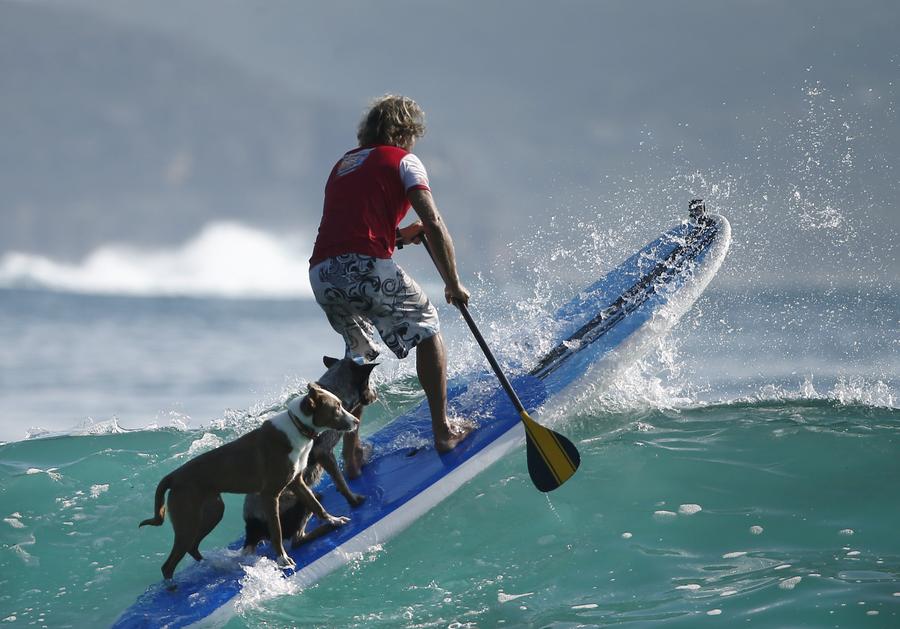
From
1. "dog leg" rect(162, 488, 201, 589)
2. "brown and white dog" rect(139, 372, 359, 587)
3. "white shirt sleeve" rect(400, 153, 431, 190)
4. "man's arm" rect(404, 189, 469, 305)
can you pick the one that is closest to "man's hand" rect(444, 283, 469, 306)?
"man's arm" rect(404, 189, 469, 305)

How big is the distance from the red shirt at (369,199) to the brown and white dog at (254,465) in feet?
2.59

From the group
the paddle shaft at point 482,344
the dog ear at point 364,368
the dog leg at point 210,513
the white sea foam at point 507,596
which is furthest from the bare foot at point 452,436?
the dog leg at point 210,513

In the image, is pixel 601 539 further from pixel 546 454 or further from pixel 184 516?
pixel 184 516

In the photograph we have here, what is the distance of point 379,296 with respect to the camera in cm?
420

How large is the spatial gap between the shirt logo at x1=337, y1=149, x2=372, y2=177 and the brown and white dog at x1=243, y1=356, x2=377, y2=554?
2.94 feet

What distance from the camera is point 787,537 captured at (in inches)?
170

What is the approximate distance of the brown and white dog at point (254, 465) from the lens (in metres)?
3.71

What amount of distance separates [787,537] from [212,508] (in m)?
2.70

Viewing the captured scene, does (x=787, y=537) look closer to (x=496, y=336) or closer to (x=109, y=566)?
(x=496, y=336)

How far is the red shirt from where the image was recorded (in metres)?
4.18

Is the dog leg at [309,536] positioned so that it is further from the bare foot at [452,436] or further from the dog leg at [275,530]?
the bare foot at [452,436]

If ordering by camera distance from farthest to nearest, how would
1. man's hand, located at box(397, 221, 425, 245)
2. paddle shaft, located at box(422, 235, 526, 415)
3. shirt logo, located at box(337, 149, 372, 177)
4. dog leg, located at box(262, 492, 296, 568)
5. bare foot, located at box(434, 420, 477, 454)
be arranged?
man's hand, located at box(397, 221, 425, 245), bare foot, located at box(434, 420, 477, 454), paddle shaft, located at box(422, 235, 526, 415), shirt logo, located at box(337, 149, 372, 177), dog leg, located at box(262, 492, 296, 568)

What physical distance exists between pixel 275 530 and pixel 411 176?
1.70 metres

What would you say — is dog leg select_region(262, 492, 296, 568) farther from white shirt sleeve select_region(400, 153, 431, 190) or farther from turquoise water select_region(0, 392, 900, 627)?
white shirt sleeve select_region(400, 153, 431, 190)
